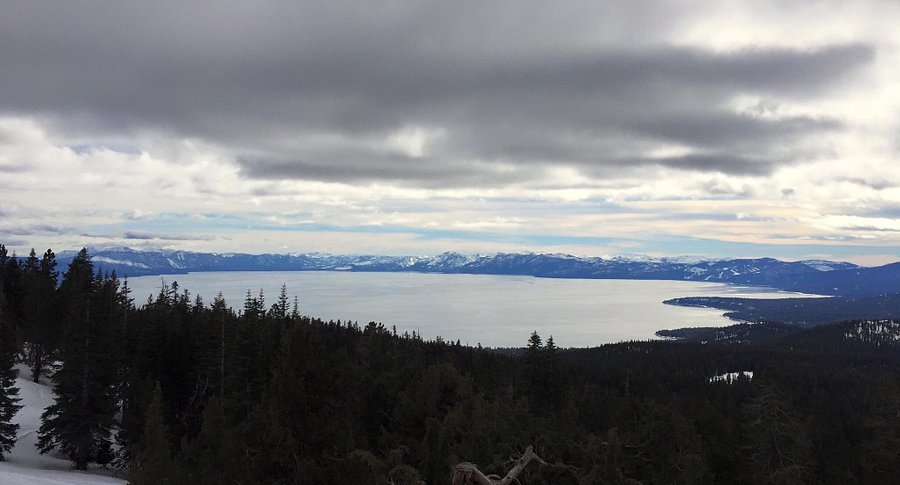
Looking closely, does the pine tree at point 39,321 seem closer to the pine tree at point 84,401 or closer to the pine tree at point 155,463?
the pine tree at point 84,401

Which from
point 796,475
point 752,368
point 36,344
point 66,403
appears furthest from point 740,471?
point 752,368

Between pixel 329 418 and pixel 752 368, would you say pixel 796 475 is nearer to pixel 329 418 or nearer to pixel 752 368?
pixel 329 418

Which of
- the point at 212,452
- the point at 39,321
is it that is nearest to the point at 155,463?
the point at 212,452

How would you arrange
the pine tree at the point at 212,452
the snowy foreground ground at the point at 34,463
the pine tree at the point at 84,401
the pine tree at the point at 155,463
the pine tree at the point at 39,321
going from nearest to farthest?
the pine tree at the point at 155,463 < the snowy foreground ground at the point at 34,463 < the pine tree at the point at 212,452 < the pine tree at the point at 84,401 < the pine tree at the point at 39,321

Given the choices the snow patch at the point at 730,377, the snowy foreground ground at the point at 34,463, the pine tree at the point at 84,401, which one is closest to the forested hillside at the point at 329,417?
the pine tree at the point at 84,401

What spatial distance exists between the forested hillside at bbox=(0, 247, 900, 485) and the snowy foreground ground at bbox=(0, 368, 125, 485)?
130 centimetres

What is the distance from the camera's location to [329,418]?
19.2 metres

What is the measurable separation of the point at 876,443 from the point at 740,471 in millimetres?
12079

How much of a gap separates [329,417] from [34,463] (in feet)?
118

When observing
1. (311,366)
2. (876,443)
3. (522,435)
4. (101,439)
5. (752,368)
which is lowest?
(752,368)

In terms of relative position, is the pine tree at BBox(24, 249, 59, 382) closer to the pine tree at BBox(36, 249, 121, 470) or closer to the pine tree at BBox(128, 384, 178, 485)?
the pine tree at BBox(36, 249, 121, 470)

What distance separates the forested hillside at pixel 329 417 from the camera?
62.4 feet

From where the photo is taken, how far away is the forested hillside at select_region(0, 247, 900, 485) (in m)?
19.0

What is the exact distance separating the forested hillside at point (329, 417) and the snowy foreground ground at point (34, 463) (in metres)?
1.30
